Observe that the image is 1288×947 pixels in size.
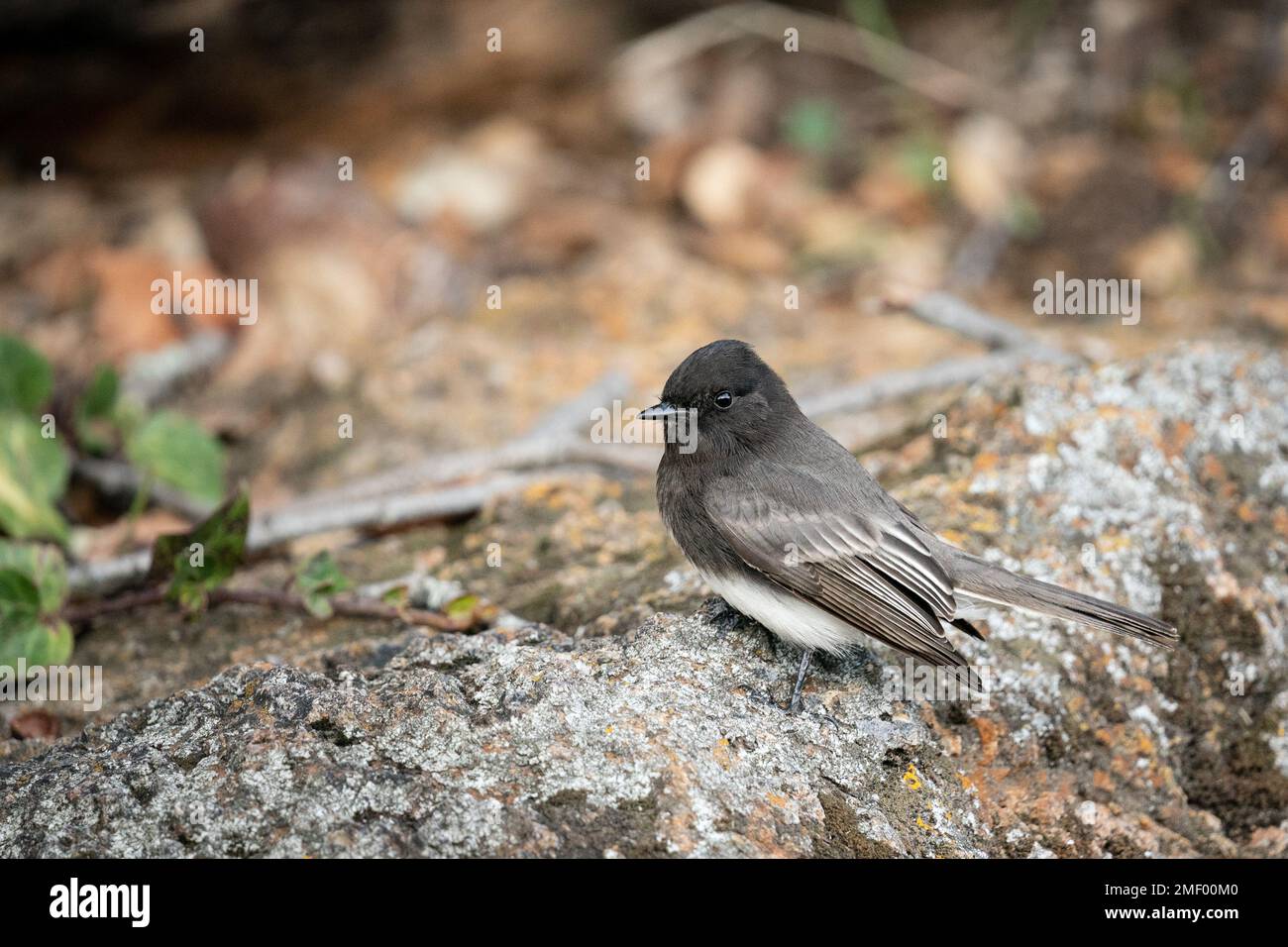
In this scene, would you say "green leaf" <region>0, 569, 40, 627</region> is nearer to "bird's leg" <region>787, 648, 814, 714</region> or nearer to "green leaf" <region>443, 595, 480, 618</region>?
"green leaf" <region>443, 595, 480, 618</region>

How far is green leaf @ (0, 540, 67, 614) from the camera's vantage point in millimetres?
3674

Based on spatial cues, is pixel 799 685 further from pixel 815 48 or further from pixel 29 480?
pixel 815 48

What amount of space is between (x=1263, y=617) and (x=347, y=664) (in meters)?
2.73

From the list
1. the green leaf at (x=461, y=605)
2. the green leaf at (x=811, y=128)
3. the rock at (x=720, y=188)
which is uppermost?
the green leaf at (x=811, y=128)

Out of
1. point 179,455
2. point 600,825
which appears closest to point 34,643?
point 179,455

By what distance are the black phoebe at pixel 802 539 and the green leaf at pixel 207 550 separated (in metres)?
1.29

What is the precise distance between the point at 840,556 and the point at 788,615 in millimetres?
260

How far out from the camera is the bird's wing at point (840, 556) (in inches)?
131

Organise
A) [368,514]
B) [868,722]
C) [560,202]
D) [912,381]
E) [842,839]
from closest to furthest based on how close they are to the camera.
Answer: [842,839], [868,722], [368,514], [912,381], [560,202]

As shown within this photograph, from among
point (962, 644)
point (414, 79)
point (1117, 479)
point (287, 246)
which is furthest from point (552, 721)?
point (414, 79)

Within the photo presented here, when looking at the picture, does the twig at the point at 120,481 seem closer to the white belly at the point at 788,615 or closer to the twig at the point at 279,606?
the twig at the point at 279,606

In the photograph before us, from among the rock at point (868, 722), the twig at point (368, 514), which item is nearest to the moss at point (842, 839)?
the rock at point (868, 722)

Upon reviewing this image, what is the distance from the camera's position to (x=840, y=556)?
3.56m

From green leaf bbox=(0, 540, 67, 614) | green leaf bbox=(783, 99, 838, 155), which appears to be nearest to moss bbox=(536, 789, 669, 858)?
green leaf bbox=(0, 540, 67, 614)
